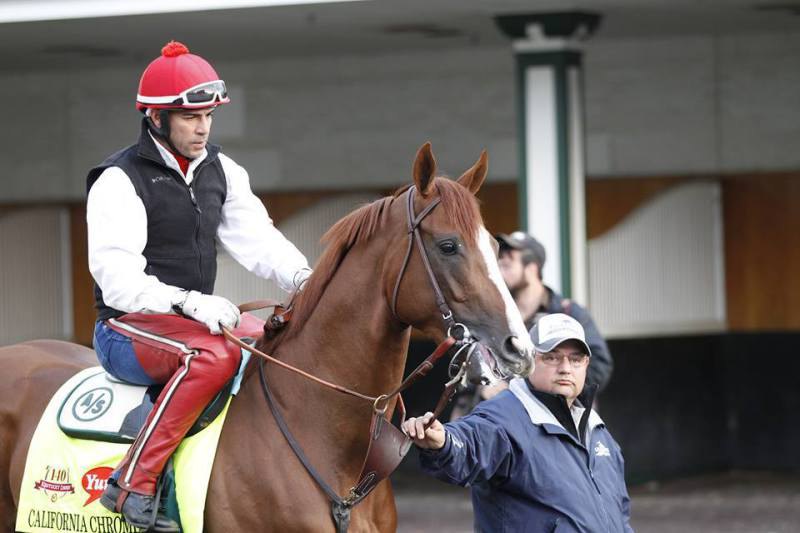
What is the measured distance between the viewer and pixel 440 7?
8922 millimetres

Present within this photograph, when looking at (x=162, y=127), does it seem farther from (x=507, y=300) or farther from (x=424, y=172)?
(x=507, y=300)

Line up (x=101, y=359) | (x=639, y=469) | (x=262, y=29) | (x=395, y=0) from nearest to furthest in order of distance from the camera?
(x=101, y=359), (x=395, y=0), (x=262, y=29), (x=639, y=469)

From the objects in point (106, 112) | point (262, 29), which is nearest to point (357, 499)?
point (262, 29)

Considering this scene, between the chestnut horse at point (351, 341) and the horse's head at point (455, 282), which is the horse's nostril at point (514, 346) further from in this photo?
the chestnut horse at point (351, 341)

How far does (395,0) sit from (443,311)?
16.1 ft

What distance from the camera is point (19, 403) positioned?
5.27 meters

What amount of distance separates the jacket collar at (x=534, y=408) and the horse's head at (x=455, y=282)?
0.38m

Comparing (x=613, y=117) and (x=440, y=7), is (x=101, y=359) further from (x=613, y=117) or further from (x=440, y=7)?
(x=613, y=117)

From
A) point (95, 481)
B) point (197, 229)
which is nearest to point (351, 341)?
point (197, 229)

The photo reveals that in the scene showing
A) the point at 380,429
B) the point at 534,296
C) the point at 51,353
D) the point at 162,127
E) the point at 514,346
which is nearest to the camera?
the point at 514,346

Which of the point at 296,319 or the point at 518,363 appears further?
the point at 296,319

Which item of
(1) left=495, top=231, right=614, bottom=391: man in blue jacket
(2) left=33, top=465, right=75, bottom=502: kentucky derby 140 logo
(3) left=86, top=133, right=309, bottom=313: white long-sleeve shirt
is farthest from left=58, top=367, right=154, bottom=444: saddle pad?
(1) left=495, top=231, right=614, bottom=391: man in blue jacket

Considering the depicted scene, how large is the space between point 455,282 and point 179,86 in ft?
4.11

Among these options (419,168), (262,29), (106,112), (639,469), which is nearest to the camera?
(419,168)
